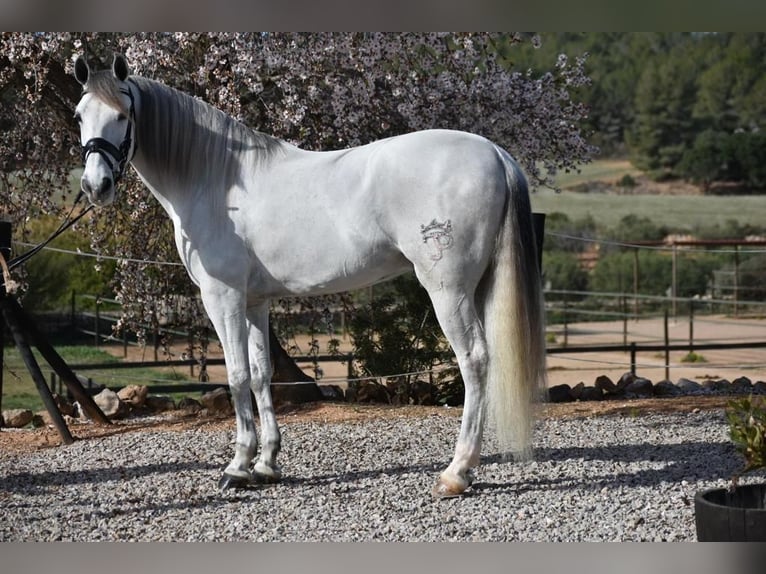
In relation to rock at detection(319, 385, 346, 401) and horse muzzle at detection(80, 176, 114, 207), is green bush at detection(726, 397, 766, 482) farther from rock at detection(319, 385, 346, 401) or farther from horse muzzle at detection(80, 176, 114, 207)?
rock at detection(319, 385, 346, 401)

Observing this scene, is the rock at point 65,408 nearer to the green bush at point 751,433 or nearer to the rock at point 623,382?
the rock at point 623,382

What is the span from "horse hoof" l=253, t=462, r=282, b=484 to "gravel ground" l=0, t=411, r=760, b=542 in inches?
2.9

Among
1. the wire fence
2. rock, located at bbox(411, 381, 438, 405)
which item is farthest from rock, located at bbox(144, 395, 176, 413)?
the wire fence

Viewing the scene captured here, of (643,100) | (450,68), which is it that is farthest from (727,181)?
(450,68)

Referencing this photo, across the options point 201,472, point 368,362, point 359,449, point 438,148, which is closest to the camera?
point 438,148

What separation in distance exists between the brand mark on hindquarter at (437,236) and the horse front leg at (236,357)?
2.97 feet

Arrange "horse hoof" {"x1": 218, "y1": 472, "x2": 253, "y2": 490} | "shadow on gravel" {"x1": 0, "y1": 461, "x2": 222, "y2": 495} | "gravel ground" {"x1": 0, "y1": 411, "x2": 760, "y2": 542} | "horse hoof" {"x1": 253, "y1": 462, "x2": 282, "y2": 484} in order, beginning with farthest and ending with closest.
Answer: "shadow on gravel" {"x1": 0, "y1": 461, "x2": 222, "y2": 495} < "horse hoof" {"x1": 253, "y1": 462, "x2": 282, "y2": 484} < "horse hoof" {"x1": 218, "y1": 472, "x2": 253, "y2": 490} < "gravel ground" {"x1": 0, "y1": 411, "x2": 760, "y2": 542}

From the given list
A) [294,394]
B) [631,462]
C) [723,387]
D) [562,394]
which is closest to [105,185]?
[631,462]

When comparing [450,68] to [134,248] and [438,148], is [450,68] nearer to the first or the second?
[134,248]

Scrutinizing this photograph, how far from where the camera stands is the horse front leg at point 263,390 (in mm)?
4789

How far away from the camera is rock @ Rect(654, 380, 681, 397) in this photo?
7703 mm

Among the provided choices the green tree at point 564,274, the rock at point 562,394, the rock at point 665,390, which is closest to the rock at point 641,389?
the rock at point 665,390

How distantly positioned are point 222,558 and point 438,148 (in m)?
1.93
